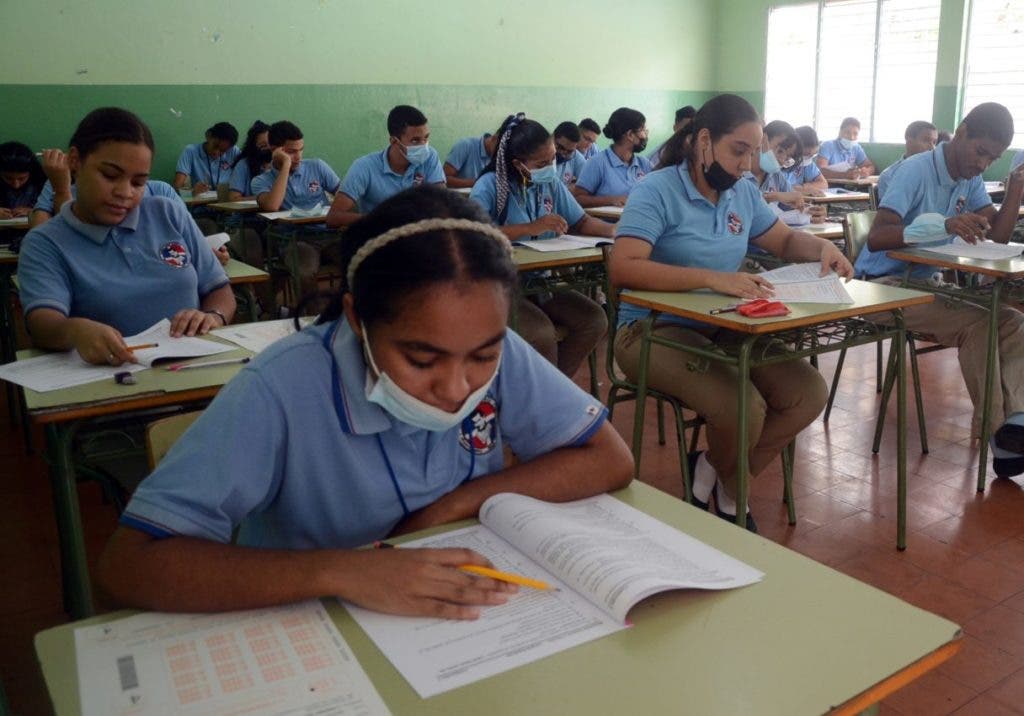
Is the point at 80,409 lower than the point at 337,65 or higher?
lower

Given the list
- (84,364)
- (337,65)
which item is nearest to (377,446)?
(84,364)

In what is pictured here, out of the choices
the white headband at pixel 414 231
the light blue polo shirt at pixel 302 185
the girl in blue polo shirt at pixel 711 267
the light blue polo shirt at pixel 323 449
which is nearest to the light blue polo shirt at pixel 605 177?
the light blue polo shirt at pixel 302 185

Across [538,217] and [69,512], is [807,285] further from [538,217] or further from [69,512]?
[69,512]

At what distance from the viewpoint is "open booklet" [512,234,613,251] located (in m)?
3.46

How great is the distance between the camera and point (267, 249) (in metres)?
5.17

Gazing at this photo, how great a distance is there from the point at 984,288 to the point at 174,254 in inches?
104

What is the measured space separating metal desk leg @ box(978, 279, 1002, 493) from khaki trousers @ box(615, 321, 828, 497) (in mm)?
839

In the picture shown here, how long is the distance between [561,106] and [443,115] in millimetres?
1451

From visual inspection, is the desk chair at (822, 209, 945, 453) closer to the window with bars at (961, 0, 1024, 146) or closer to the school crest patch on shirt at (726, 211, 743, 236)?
the school crest patch on shirt at (726, 211, 743, 236)

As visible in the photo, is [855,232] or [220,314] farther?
[855,232]

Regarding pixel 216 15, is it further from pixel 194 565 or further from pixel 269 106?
pixel 194 565

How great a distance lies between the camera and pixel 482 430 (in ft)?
3.91

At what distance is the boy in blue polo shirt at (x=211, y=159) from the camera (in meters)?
6.59

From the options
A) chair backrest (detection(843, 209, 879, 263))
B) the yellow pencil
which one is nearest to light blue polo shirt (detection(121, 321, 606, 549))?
the yellow pencil
